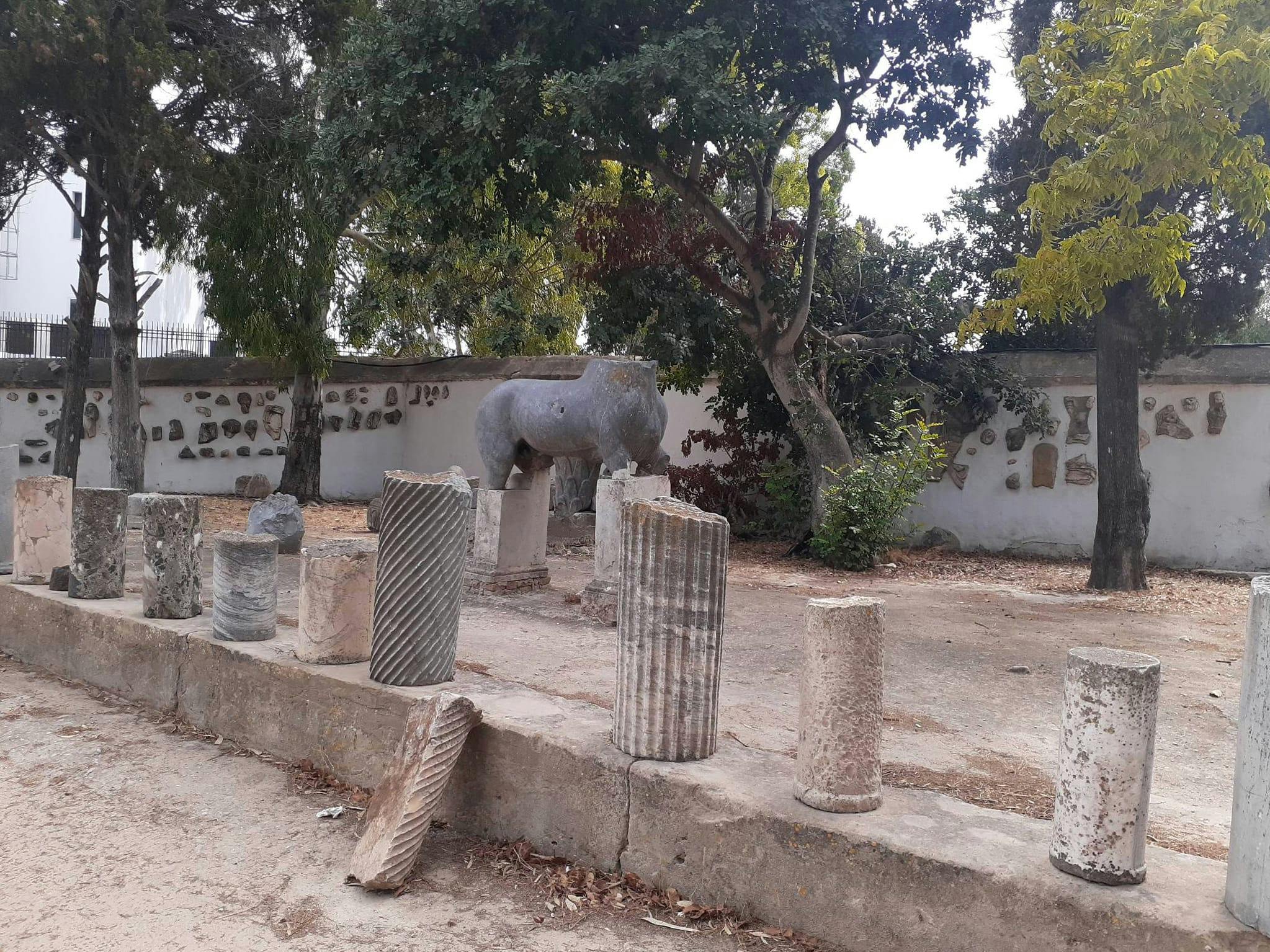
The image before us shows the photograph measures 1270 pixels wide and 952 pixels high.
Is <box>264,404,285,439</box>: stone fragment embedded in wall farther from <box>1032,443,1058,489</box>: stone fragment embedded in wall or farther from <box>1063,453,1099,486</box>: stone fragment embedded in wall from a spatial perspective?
<box>1063,453,1099,486</box>: stone fragment embedded in wall

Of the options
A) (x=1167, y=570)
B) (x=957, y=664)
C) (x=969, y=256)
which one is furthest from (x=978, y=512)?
(x=957, y=664)

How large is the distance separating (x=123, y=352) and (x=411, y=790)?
982 centimetres

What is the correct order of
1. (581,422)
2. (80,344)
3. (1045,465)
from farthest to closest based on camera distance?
(80,344), (1045,465), (581,422)

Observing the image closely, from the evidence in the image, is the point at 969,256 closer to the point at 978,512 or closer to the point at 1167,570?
the point at 978,512

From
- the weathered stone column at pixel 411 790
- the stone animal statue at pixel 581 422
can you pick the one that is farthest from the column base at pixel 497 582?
the weathered stone column at pixel 411 790

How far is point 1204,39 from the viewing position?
669 centimetres

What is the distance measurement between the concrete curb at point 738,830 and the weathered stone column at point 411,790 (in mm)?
210

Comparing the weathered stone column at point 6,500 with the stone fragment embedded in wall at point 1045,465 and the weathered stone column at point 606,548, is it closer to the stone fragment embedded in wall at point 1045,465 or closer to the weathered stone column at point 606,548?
the weathered stone column at point 606,548

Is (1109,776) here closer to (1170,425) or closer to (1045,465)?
(1170,425)

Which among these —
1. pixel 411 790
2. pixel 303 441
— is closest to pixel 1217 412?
pixel 411 790

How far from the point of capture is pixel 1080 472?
33.6 feet

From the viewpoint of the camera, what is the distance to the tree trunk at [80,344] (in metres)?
11.8

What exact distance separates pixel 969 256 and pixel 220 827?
33.2 ft

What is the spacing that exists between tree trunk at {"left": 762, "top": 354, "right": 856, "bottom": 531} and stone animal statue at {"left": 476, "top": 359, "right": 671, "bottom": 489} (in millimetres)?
2757
